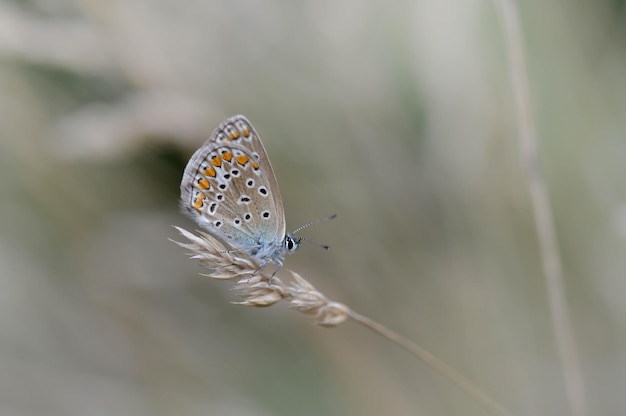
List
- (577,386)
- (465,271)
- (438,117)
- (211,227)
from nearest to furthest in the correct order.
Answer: (577,386) → (211,227) → (465,271) → (438,117)

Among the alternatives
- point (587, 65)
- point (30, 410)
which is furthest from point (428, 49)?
point (30, 410)

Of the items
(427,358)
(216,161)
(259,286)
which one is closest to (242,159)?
(216,161)

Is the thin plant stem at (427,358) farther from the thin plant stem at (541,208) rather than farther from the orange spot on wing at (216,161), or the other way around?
the orange spot on wing at (216,161)

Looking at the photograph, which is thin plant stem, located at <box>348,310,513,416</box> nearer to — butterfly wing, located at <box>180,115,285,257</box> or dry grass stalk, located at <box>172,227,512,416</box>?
dry grass stalk, located at <box>172,227,512,416</box>

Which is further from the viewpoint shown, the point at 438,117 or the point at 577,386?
the point at 438,117

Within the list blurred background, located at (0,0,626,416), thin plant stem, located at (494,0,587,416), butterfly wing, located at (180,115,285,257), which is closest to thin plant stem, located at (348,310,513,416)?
thin plant stem, located at (494,0,587,416)

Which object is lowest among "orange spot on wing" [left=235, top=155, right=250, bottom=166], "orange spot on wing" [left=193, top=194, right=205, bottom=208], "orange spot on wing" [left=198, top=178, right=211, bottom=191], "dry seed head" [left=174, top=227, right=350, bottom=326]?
"dry seed head" [left=174, top=227, right=350, bottom=326]

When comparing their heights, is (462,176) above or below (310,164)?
above

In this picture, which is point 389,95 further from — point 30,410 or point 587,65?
point 30,410
